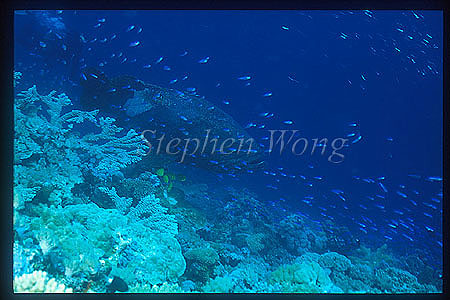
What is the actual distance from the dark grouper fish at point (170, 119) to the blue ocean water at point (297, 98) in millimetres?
56

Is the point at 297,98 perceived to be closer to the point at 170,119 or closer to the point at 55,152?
the point at 170,119

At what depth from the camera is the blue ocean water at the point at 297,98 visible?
8305 mm

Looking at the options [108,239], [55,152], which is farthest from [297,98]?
[108,239]

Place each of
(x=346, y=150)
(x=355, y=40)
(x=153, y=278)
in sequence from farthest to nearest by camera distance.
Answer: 1. (x=346, y=150)
2. (x=355, y=40)
3. (x=153, y=278)

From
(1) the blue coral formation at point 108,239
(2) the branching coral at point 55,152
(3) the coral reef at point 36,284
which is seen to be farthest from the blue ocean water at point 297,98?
(3) the coral reef at point 36,284

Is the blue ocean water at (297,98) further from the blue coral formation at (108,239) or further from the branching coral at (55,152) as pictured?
the branching coral at (55,152)

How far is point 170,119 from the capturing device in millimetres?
8016

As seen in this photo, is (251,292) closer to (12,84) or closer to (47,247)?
(47,247)

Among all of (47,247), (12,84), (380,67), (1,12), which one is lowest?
(47,247)

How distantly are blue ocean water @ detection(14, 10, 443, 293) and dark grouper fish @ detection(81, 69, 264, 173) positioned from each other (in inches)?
2.2

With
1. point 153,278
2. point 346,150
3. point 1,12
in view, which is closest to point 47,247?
point 153,278

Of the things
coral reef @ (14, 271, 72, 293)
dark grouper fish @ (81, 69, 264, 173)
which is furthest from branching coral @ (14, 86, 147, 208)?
dark grouper fish @ (81, 69, 264, 173)

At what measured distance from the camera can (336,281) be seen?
5195 millimetres

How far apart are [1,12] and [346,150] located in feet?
99.6
